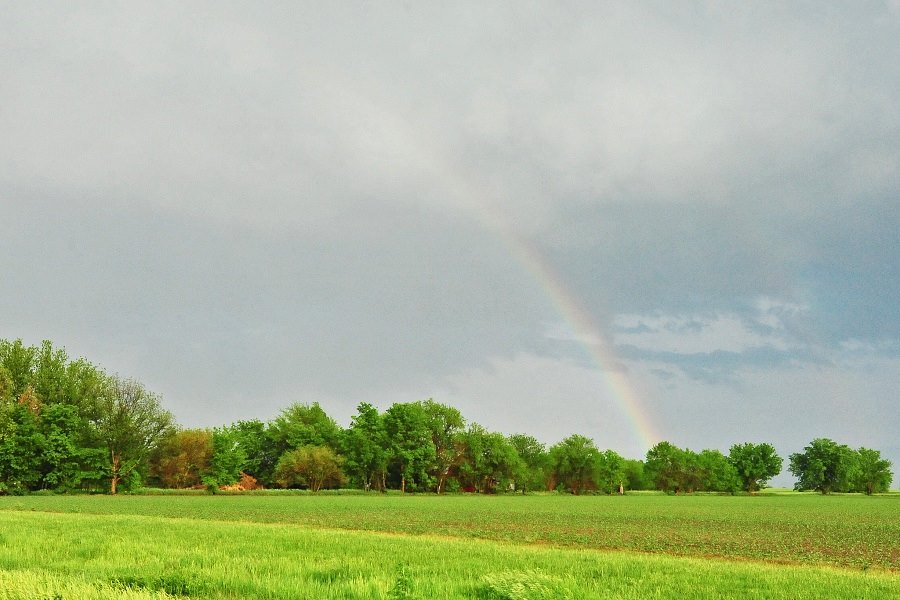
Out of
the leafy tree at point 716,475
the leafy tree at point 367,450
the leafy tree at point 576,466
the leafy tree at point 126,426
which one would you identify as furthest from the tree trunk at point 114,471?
the leafy tree at point 716,475

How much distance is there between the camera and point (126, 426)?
110 meters

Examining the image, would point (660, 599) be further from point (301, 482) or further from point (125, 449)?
point (301, 482)

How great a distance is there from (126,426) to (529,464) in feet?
327

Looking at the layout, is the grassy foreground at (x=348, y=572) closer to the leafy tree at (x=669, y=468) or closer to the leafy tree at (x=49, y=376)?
the leafy tree at (x=49, y=376)

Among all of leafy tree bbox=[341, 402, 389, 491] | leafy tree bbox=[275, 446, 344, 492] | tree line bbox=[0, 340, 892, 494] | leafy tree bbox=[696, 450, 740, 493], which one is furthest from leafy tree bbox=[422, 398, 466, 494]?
leafy tree bbox=[696, 450, 740, 493]

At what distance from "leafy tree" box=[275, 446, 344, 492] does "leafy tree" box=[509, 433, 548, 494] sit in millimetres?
39451

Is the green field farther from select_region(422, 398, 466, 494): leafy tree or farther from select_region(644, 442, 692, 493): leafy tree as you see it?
select_region(644, 442, 692, 493): leafy tree

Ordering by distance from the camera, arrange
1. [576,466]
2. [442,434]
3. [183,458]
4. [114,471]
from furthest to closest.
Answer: [576,466] < [442,434] < [183,458] < [114,471]

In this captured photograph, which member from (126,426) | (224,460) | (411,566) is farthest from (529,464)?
(411,566)

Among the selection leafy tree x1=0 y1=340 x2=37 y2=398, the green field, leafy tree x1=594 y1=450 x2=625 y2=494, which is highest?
leafy tree x1=0 y1=340 x2=37 y2=398

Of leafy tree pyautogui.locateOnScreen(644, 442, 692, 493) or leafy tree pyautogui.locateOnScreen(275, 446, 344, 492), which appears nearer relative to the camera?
leafy tree pyautogui.locateOnScreen(275, 446, 344, 492)

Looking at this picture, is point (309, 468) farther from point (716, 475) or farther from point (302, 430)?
point (716, 475)

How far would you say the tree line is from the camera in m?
103

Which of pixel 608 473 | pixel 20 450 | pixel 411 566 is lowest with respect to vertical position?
pixel 608 473
